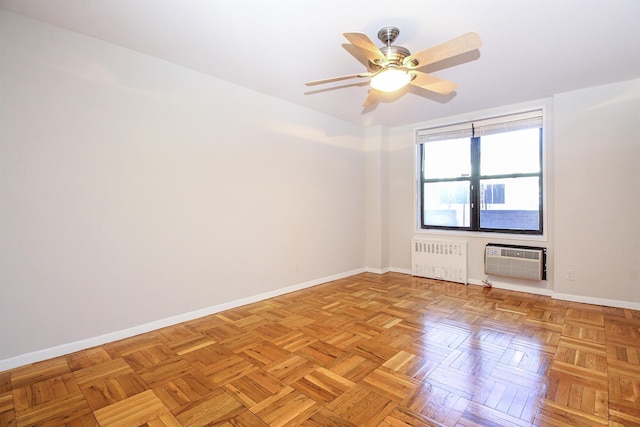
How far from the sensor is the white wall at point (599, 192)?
10.7 feet

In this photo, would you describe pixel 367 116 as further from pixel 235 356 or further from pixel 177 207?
pixel 235 356

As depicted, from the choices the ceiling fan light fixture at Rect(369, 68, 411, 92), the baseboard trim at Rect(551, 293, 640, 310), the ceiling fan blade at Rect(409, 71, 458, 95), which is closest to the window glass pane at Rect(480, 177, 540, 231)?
the baseboard trim at Rect(551, 293, 640, 310)

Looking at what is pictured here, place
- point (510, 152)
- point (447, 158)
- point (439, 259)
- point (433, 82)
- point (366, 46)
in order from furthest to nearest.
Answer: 1. point (447, 158)
2. point (439, 259)
3. point (510, 152)
4. point (433, 82)
5. point (366, 46)

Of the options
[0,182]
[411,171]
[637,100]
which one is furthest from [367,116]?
[0,182]

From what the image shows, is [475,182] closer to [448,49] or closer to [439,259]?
[439,259]

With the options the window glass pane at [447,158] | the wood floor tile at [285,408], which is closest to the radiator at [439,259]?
the window glass pane at [447,158]

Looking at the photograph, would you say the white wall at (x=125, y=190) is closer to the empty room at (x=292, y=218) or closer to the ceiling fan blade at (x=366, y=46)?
the empty room at (x=292, y=218)

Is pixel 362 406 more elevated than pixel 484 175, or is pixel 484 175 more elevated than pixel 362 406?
pixel 484 175

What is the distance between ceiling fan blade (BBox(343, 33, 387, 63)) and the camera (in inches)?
73.0

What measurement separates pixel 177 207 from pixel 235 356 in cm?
148

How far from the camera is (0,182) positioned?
2057 millimetres

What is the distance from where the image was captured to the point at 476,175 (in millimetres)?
4418

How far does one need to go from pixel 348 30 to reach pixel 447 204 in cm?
328

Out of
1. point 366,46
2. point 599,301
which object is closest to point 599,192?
point 599,301
